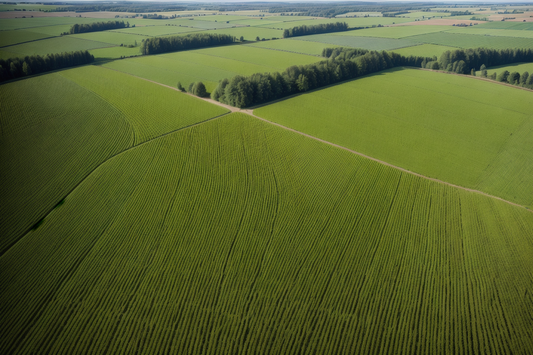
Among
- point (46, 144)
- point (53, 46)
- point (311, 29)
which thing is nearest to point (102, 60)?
point (53, 46)

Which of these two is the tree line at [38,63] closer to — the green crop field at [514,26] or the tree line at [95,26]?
the tree line at [95,26]

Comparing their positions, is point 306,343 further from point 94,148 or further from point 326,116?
point 326,116

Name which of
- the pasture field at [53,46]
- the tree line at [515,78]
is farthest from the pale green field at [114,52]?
the tree line at [515,78]

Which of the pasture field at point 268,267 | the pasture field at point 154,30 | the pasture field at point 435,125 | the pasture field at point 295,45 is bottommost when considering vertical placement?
the pasture field at point 268,267

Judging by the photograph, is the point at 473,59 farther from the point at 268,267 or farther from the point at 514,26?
the point at 268,267

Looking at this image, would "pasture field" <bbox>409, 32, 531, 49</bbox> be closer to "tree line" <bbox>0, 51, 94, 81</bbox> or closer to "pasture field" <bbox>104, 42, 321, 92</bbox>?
"pasture field" <bbox>104, 42, 321, 92</bbox>

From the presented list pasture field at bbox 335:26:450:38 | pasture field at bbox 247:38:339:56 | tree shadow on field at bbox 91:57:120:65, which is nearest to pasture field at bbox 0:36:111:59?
tree shadow on field at bbox 91:57:120:65
